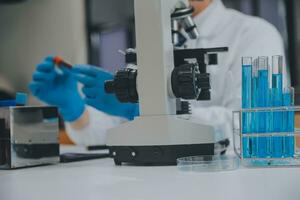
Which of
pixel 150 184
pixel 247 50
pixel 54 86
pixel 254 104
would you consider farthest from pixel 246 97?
pixel 247 50

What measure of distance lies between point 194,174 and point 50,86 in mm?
830

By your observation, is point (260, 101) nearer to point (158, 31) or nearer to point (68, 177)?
point (158, 31)

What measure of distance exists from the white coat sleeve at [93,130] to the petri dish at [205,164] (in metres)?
1.03

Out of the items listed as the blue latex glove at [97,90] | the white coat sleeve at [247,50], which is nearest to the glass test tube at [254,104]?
the blue latex glove at [97,90]

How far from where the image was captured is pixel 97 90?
1.20 meters

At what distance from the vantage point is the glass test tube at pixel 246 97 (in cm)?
77

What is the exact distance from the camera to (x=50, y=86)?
144 centimetres

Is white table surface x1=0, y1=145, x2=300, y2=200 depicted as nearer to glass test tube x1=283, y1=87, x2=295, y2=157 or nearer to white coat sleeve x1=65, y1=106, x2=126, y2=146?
glass test tube x1=283, y1=87, x2=295, y2=157

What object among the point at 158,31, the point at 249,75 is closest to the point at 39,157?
the point at 158,31

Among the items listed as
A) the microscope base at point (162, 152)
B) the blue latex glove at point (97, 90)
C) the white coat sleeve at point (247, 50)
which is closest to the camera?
the microscope base at point (162, 152)

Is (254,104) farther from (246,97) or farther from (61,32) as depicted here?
(61,32)

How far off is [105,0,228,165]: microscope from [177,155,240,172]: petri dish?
0.06 m

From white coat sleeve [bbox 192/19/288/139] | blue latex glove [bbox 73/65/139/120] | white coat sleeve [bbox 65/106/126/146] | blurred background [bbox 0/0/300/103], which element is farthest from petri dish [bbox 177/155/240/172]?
blurred background [bbox 0/0/300/103]

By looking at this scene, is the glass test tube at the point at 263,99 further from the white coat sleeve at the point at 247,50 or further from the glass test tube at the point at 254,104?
the white coat sleeve at the point at 247,50
